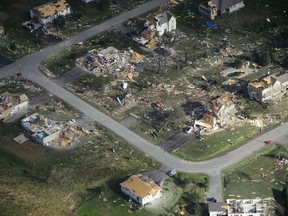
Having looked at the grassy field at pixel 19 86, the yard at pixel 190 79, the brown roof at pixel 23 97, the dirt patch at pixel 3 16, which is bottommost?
the yard at pixel 190 79

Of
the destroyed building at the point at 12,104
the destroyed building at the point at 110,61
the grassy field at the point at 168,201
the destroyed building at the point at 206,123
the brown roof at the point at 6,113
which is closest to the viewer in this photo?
the grassy field at the point at 168,201

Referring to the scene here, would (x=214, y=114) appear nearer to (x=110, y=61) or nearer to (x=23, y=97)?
(x=110, y=61)

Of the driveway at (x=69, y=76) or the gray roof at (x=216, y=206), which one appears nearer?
the gray roof at (x=216, y=206)

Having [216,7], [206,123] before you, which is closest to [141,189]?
[206,123]

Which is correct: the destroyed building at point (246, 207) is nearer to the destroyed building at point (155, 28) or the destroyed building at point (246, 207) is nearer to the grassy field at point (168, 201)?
the grassy field at point (168, 201)

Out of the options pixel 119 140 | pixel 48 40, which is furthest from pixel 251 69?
pixel 48 40

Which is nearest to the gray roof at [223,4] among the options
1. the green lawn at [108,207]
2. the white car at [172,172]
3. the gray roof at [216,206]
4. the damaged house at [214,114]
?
the damaged house at [214,114]

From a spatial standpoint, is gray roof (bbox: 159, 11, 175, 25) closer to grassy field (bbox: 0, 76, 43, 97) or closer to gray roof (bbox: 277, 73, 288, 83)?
gray roof (bbox: 277, 73, 288, 83)
